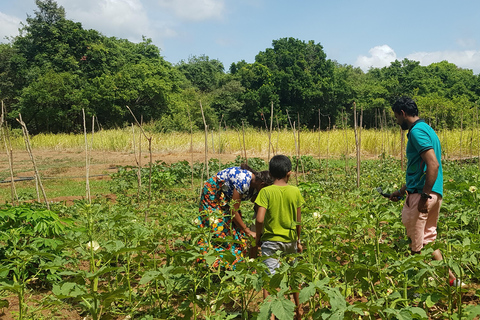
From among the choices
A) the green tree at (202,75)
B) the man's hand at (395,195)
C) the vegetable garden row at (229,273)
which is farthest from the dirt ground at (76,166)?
the green tree at (202,75)

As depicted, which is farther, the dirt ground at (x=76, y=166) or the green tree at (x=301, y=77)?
the green tree at (x=301, y=77)

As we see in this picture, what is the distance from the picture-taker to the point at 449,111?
20.2m

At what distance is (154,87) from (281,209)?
85.3ft

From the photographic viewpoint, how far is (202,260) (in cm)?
245

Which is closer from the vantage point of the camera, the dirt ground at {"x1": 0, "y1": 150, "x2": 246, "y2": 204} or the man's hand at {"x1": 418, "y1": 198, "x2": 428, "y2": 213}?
the man's hand at {"x1": 418, "y1": 198, "x2": 428, "y2": 213}

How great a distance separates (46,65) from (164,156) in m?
16.1

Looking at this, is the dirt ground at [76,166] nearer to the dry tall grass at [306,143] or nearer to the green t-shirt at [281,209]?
the dry tall grass at [306,143]

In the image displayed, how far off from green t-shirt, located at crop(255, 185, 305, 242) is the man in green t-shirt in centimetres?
87

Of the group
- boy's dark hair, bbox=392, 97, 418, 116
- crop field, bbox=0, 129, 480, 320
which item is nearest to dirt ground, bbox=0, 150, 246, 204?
crop field, bbox=0, 129, 480, 320

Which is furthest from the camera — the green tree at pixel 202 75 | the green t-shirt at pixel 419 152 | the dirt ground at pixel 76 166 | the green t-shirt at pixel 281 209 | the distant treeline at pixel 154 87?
the green tree at pixel 202 75

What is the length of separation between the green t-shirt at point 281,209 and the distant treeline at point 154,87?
19470mm

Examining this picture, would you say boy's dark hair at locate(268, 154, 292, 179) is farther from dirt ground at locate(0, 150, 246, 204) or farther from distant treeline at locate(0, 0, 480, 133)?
distant treeline at locate(0, 0, 480, 133)

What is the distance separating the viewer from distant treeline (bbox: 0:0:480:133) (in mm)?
24609

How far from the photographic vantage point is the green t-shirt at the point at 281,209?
102 inches
